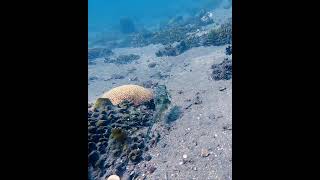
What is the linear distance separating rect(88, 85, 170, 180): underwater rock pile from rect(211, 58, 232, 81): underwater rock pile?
129 inches

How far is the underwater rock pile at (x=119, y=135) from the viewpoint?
236 inches

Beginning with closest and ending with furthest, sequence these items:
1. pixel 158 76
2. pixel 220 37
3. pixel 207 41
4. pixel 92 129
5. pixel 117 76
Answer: pixel 92 129 < pixel 158 76 < pixel 117 76 < pixel 220 37 < pixel 207 41

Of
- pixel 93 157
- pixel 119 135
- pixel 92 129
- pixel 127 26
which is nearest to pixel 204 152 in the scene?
pixel 119 135

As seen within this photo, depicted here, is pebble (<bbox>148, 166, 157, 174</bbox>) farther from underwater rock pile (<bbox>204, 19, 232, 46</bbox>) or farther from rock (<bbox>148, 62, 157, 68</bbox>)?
underwater rock pile (<bbox>204, 19, 232, 46</bbox>)

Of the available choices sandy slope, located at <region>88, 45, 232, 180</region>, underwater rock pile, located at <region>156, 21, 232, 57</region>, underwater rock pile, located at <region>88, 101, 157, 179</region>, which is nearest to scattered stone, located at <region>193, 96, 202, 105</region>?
sandy slope, located at <region>88, 45, 232, 180</region>

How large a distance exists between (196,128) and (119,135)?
83.9 inches

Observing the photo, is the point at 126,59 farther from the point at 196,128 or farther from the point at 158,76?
the point at 196,128

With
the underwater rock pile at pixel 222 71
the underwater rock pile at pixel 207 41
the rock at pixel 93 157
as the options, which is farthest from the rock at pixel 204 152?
the underwater rock pile at pixel 207 41

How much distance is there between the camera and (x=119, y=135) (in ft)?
21.4

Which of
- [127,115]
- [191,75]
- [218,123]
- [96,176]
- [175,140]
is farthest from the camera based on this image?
[191,75]

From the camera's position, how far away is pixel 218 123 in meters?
7.49
